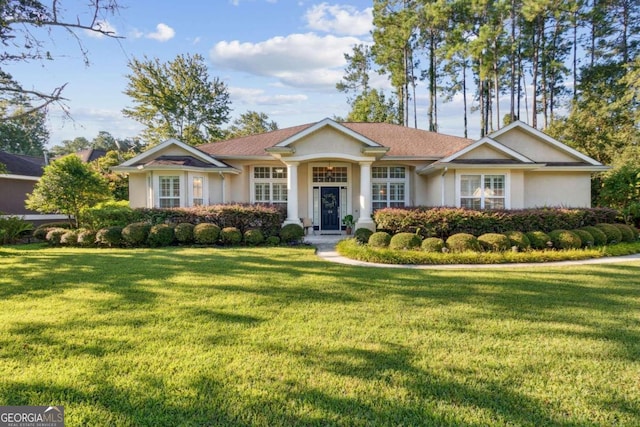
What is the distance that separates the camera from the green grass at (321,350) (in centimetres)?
285

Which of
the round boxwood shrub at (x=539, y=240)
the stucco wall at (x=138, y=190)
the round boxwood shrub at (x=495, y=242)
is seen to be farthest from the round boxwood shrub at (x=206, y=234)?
the round boxwood shrub at (x=539, y=240)

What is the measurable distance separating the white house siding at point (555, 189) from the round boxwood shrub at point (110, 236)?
58.3 feet

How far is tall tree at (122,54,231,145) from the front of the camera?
32.5 metres

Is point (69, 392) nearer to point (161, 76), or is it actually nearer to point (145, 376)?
point (145, 376)

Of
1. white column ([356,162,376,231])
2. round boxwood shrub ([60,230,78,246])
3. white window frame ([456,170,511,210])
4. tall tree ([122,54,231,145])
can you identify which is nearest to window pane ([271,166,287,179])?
white column ([356,162,376,231])

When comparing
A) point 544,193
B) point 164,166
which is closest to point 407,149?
point 544,193

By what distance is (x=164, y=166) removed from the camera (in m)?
14.1

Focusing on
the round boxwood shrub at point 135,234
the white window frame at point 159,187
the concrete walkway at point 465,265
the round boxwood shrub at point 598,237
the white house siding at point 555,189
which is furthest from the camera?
the white house siding at point 555,189

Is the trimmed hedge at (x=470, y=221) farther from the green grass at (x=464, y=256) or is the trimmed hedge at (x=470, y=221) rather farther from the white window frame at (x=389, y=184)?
the white window frame at (x=389, y=184)

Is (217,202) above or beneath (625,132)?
beneath

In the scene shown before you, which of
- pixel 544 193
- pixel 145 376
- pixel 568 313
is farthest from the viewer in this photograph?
pixel 544 193

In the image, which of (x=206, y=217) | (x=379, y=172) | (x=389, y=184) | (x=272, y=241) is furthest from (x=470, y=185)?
(x=206, y=217)

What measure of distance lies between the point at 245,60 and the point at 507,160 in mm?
20378

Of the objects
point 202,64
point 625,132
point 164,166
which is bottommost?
point 164,166
